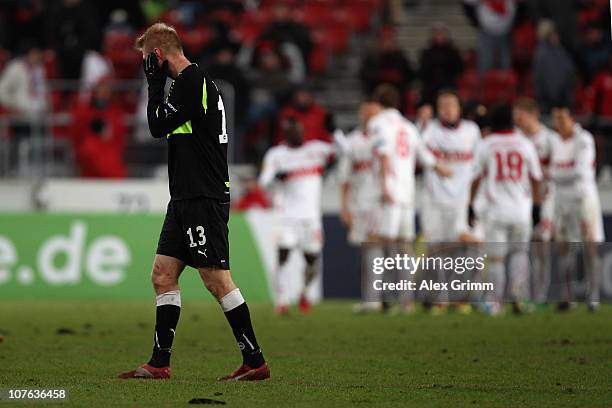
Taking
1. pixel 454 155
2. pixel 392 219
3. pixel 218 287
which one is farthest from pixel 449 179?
pixel 218 287

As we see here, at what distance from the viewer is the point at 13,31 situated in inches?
1163

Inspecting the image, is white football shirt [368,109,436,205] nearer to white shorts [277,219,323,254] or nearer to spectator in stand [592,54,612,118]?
white shorts [277,219,323,254]

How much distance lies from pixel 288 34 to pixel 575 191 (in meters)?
8.45

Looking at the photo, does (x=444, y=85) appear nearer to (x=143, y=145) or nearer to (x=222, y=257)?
(x=143, y=145)

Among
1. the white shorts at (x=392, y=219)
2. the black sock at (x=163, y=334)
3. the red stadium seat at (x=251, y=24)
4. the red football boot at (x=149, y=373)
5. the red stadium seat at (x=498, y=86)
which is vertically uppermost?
the red stadium seat at (x=251, y=24)

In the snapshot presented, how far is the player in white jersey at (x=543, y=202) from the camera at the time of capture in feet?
65.1

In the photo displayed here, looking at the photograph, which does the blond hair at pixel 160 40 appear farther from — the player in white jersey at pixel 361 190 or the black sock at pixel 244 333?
the player in white jersey at pixel 361 190

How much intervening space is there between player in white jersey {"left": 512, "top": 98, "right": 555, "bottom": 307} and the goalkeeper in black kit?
1018 cm

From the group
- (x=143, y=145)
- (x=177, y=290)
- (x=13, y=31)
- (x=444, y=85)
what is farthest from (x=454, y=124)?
(x=13, y=31)

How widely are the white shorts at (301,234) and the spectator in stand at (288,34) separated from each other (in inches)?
277

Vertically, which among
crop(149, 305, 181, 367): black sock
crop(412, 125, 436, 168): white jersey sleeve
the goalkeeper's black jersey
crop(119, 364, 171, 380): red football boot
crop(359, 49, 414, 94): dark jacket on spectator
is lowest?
crop(119, 364, 171, 380): red football boot

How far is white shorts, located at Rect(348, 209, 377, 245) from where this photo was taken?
19.4 m

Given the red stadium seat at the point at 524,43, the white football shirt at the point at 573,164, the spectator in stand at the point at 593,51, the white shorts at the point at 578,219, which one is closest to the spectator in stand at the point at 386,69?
the red stadium seat at the point at 524,43

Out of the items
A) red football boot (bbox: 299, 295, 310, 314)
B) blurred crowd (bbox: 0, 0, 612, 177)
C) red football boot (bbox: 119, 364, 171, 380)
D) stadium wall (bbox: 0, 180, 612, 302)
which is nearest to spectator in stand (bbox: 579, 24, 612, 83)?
blurred crowd (bbox: 0, 0, 612, 177)
